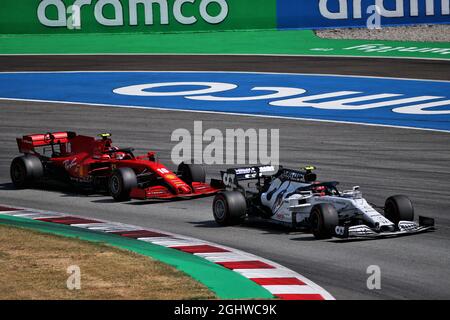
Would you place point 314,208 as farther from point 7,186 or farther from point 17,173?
point 7,186

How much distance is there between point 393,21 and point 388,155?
1705 cm

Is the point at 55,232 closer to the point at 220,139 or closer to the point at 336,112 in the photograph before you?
the point at 220,139

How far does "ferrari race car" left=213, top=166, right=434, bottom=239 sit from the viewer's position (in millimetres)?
15562

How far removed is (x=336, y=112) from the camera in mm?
28047

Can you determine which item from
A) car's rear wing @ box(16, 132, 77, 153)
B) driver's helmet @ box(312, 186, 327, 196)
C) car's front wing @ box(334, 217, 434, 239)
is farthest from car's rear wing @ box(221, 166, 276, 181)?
car's rear wing @ box(16, 132, 77, 153)

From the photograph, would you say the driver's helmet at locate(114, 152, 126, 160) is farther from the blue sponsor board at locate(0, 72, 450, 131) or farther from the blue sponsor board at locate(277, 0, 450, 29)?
→ the blue sponsor board at locate(277, 0, 450, 29)

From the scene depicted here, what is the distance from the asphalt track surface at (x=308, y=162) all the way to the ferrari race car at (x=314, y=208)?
0.60 ft

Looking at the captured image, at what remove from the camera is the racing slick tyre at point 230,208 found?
55.1 feet

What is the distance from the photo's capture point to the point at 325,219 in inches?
607

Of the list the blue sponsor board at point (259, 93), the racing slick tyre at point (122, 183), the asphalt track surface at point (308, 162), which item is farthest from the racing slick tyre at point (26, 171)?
the blue sponsor board at point (259, 93)

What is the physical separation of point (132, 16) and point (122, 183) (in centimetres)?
2168

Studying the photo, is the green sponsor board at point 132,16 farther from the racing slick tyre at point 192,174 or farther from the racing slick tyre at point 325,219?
the racing slick tyre at point 325,219

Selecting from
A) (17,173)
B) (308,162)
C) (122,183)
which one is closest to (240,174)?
(122,183)
